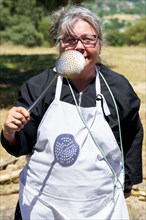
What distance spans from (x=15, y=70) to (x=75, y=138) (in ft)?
39.2

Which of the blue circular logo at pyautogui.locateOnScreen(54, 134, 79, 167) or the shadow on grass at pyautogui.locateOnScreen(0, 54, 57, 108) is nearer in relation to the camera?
the blue circular logo at pyautogui.locateOnScreen(54, 134, 79, 167)

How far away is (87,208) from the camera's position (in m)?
1.87

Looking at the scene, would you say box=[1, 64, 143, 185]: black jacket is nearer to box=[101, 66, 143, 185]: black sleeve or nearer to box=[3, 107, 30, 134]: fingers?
box=[101, 66, 143, 185]: black sleeve

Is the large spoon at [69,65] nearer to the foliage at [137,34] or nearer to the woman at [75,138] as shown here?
the woman at [75,138]

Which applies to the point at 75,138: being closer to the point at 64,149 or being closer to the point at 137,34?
the point at 64,149

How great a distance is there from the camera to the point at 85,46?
1.88 meters

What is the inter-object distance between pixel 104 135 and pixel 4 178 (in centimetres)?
299

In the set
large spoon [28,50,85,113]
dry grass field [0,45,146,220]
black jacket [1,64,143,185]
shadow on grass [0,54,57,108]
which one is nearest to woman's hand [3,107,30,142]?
large spoon [28,50,85,113]

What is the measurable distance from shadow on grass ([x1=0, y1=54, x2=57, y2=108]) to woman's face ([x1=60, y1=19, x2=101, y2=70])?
670 centimetres

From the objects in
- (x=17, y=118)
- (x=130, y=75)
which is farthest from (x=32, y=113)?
(x=130, y=75)

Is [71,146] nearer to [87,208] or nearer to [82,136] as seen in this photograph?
[82,136]

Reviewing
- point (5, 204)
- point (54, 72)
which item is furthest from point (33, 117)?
point (5, 204)

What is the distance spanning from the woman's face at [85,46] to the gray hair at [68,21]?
2cm

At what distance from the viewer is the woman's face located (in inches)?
74.2
